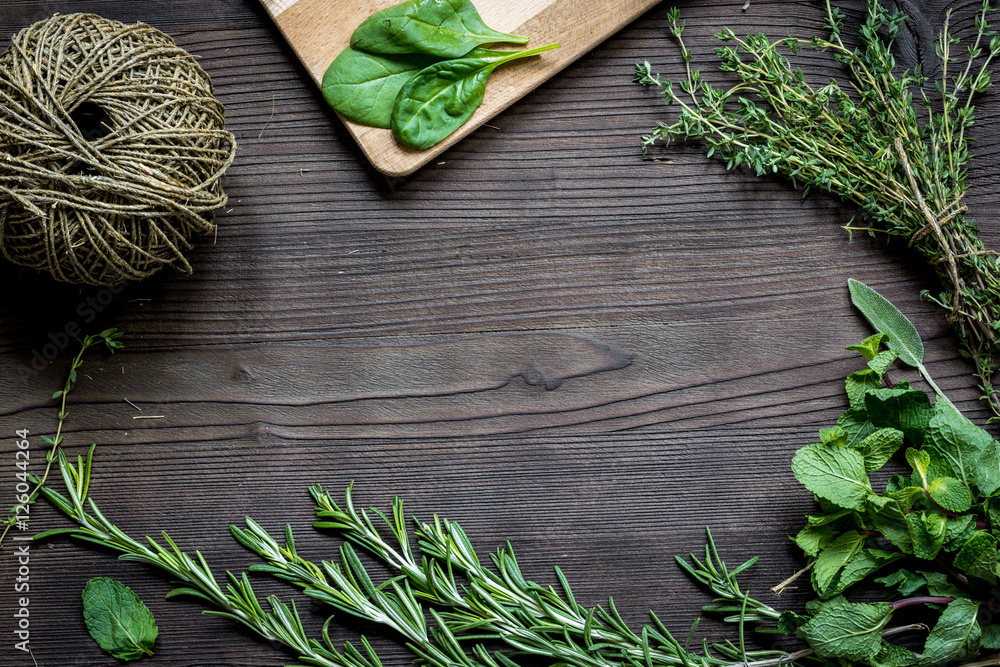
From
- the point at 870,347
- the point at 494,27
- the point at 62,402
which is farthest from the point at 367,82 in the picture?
the point at 870,347

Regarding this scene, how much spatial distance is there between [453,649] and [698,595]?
36 cm

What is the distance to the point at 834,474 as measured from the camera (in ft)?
2.84

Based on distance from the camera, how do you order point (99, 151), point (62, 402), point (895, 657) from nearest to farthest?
point (99, 151) < point (895, 657) < point (62, 402)

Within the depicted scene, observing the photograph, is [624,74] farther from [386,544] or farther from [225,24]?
[386,544]

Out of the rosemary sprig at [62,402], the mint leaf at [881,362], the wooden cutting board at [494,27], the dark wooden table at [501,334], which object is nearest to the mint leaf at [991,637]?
the dark wooden table at [501,334]

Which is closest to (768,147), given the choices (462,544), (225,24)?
(462,544)

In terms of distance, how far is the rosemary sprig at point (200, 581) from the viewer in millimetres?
921

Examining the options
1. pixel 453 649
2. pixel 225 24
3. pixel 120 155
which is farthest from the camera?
pixel 225 24

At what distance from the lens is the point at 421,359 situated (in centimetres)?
100

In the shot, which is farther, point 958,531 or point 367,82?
point 367,82

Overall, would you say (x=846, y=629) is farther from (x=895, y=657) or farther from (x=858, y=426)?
(x=858, y=426)

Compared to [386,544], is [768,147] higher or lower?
higher

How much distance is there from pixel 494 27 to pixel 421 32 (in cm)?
11

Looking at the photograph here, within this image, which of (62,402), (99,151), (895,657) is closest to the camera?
(99,151)
